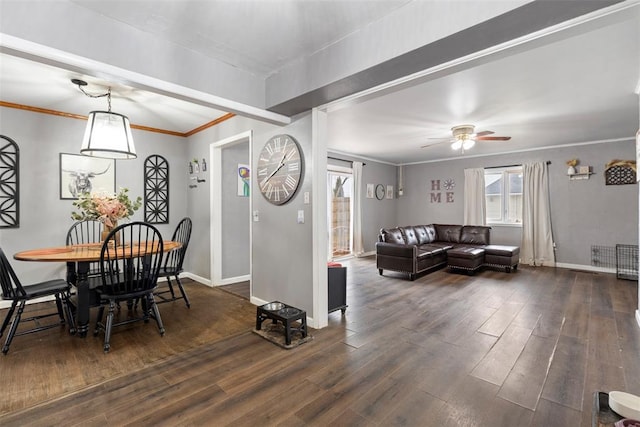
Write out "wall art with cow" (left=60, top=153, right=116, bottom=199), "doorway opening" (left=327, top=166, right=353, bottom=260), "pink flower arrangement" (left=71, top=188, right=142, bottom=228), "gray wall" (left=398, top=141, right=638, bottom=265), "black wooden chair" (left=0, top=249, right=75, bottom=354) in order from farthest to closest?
"doorway opening" (left=327, top=166, right=353, bottom=260) < "gray wall" (left=398, top=141, right=638, bottom=265) < "wall art with cow" (left=60, top=153, right=116, bottom=199) < "pink flower arrangement" (left=71, top=188, right=142, bottom=228) < "black wooden chair" (left=0, top=249, right=75, bottom=354)

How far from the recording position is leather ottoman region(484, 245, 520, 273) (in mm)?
5473

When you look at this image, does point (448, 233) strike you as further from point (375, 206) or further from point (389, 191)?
point (389, 191)

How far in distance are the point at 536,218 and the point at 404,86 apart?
18.2 feet

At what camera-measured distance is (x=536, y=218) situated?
6215mm

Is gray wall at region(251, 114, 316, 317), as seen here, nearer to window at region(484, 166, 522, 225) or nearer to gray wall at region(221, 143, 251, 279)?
gray wall at region(221, 143, 251, 279)

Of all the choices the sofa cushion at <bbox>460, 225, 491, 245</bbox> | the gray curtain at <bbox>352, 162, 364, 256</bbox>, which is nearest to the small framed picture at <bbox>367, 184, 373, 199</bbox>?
the gray curtain at <bbox>352, 162, 364, 256</bbox>

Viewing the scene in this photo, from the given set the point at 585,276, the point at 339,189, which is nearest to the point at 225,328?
the point at 339,189

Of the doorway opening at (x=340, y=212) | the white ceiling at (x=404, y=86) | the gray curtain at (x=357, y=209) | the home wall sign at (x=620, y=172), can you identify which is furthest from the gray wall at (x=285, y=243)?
the home wall sign at (x=620, y=172)

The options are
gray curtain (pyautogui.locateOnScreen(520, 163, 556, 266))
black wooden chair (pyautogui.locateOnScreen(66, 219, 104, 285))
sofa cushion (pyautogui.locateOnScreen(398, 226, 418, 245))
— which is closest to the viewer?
black wooden chair (pyautogui.locateOnScreen(66, 219, 104, 285))

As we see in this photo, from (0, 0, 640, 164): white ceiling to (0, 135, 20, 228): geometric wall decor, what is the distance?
0.57m

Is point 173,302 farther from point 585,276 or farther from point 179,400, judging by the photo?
point 585,276

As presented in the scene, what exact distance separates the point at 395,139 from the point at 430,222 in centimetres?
329

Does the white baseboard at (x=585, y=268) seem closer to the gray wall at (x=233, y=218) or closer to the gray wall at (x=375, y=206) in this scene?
the gray wall at (x=375, y=206)

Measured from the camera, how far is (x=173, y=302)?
3.79 metres
